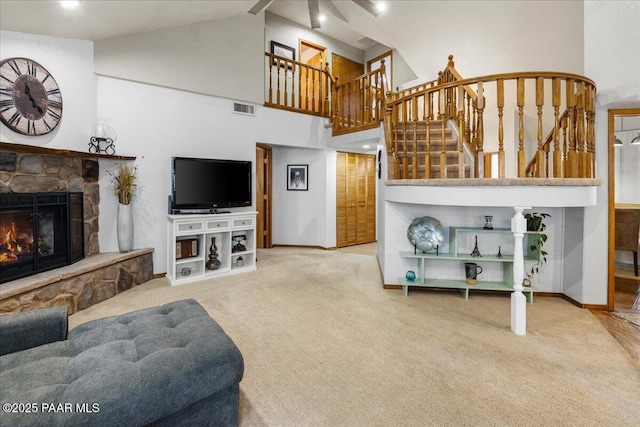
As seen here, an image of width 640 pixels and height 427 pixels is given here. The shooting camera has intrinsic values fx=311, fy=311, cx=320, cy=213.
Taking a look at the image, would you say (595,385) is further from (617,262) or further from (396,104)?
(617,262)

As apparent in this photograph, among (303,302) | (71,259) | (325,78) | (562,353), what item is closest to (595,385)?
(562,353)

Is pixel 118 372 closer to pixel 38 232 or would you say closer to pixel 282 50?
pixel 38 232

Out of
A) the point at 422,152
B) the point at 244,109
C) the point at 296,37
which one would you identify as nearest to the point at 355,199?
the point at 422,152

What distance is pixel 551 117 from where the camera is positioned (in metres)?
4.77

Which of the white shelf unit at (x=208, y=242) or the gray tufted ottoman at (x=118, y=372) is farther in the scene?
the white shelf unit at (x=208, y=242)

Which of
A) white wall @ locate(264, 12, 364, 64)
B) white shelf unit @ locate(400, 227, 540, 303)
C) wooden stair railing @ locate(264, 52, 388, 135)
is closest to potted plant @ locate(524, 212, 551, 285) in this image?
white shelf unit @ locate(400, 227, 540, 303)

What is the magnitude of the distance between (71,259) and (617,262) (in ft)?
22.4

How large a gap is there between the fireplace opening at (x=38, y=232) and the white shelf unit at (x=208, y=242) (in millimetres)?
975

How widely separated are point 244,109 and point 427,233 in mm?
3406

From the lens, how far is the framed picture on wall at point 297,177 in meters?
6.48

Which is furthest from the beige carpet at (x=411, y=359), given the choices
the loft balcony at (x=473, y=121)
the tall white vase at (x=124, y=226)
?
the loft balcony at (x=473, y=121)

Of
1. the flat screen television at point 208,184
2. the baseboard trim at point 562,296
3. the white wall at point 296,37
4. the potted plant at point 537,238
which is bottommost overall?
the baseboard trim at point 562,296

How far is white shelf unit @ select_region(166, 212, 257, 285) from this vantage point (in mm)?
3982

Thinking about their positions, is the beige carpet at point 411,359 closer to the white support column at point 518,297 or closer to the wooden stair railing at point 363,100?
the white support column at point 518,297
